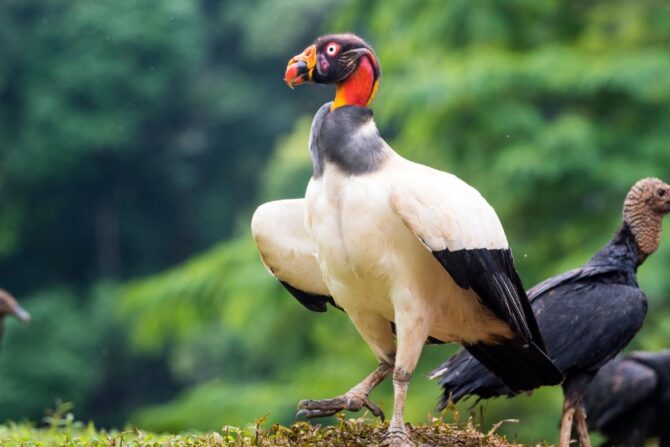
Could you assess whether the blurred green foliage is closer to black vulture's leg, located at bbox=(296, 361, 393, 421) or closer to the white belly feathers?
black vulture's leg, located at bbox=(296, 361, 393, 421)

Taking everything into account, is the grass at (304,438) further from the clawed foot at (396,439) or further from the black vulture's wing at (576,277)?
the black vulture's wing at (576,277)

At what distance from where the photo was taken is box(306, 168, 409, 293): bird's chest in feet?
13.7

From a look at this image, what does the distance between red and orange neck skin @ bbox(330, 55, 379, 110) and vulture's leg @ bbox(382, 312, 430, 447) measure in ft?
2.39

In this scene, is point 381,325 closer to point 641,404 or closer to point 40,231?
point 641,404

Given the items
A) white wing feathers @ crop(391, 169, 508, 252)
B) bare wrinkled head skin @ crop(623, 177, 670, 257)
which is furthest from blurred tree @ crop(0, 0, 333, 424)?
white wing feathers @ crop(391, 169, 508, 252)

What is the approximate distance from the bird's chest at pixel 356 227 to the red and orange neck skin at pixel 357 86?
28 centimetres

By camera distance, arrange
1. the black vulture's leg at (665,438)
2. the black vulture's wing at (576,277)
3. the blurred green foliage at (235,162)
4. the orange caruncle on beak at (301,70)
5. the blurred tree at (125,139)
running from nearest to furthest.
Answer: the orange caruncle on beak at (301,70) < the black vulture's wing at (576,277) < the black vulture's leg at (665,438) < the blurred green foliage at (235,162) < the blurred tree at (125,139)

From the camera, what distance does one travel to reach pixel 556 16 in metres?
16.1

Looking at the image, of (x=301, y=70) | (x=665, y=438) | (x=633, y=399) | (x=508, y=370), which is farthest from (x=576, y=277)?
(x=665, y=438)

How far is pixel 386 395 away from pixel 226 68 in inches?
827

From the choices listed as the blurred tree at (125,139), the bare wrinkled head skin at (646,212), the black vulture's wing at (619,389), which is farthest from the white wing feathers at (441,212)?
the blurred tree at (125,139)

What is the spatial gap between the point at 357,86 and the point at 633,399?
118 inches

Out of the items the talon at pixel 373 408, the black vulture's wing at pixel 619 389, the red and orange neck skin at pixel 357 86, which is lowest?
the talon at pixel 373 408

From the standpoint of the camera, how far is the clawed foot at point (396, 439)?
167 inches
